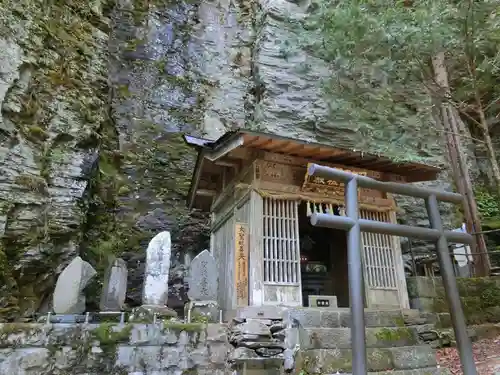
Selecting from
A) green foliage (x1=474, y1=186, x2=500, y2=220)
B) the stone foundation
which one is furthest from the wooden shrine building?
green foliage (x1=474, y1=186, x2=500, y2=220)

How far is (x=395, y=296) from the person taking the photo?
8.52m

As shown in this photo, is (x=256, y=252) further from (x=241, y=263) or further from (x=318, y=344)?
(x=318, y=344)

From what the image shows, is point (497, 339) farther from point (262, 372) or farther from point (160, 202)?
point (160, 202)

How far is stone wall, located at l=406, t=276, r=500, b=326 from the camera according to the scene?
359 inches

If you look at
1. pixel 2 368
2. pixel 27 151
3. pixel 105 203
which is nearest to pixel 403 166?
pixel 2 368

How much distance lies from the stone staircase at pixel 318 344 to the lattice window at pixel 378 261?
1210mm

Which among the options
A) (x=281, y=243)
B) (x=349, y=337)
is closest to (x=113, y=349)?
(x=281, y=243)

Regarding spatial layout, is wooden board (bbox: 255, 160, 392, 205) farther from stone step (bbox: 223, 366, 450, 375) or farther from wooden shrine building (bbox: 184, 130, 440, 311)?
stone step (bbox: 223, 366, 450, 375)

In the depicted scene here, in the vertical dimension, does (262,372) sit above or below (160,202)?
below

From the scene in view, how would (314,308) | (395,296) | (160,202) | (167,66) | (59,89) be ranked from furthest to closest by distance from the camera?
(167,66) < (160,202) < (59,89) < (395,296) < (314,308)

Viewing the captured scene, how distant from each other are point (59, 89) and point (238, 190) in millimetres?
6685

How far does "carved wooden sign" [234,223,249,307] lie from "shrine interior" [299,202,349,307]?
3.29 m

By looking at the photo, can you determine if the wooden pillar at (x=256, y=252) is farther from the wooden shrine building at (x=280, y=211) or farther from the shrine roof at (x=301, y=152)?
the shrine roof at (x=301, y=152)

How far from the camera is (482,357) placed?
24.0 ft
